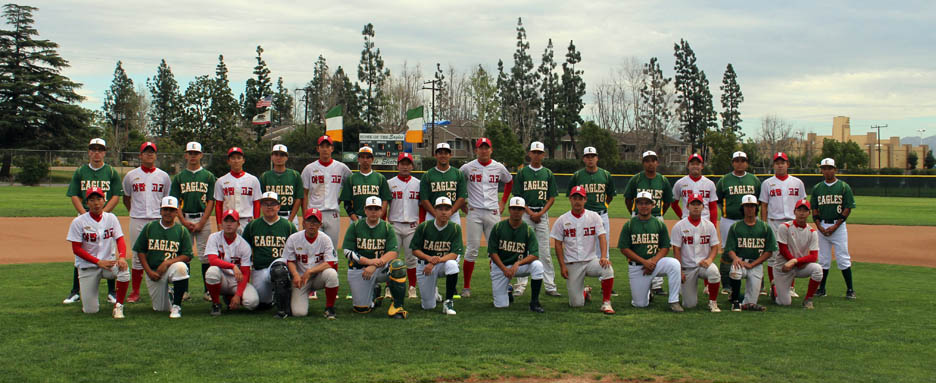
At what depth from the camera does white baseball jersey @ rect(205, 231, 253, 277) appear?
287 inches

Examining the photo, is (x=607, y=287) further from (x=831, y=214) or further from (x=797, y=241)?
(x=831, y=214)

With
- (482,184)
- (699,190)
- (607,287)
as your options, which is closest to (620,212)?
(699,190)

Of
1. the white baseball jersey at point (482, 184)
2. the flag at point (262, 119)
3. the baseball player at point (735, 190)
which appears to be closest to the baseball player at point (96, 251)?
the white baseball jersey at point (482, 184)

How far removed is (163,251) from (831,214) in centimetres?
852

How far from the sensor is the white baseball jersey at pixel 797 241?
27.1 feet

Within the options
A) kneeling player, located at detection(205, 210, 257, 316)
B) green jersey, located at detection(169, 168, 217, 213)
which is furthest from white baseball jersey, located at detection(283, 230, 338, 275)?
green jersey, located at detection(169, 168, 217, 213)

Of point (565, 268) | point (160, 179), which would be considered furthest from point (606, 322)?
point (160, 179)

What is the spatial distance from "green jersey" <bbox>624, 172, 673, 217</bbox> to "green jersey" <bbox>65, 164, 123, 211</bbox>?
257 inches

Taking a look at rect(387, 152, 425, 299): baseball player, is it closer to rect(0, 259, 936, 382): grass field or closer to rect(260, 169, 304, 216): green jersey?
rect(0, 259, 936, 382): grass field

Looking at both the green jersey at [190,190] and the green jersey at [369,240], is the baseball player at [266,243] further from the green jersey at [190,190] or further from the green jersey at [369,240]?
the green jersey at [190,190]

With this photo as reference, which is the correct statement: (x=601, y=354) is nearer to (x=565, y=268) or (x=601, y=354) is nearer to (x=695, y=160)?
(x=565, y=268)

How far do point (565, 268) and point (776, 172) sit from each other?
3378 millimetres

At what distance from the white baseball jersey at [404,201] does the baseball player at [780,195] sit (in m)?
4.70

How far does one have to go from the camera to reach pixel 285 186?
8.55m
